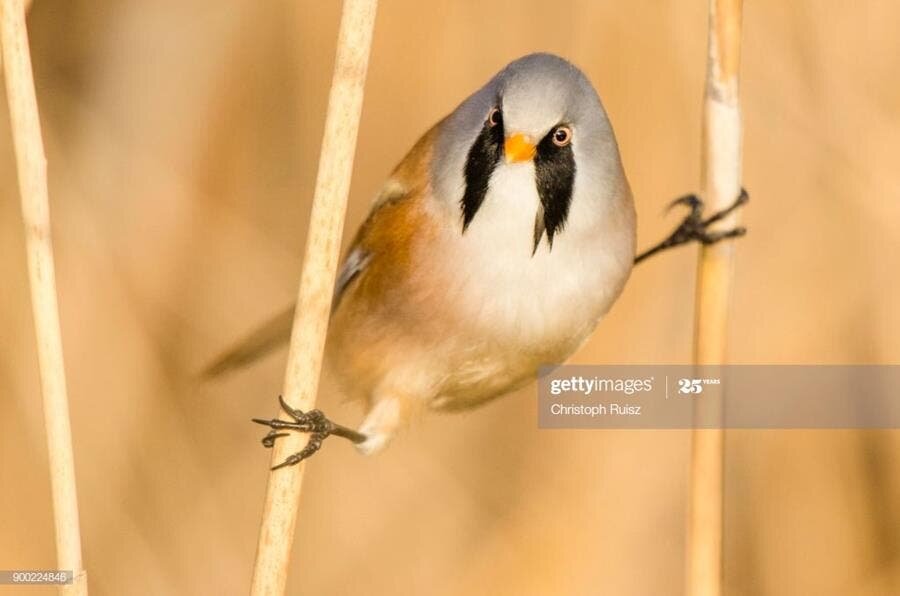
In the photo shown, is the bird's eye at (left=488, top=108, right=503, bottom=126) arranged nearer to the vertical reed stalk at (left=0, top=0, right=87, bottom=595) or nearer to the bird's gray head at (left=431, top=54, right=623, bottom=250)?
the bird's gray head at (left=431, top=54, right=623, bottom=250)

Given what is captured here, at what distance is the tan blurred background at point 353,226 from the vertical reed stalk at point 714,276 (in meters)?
0.23

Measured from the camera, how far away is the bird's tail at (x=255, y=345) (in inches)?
54.2

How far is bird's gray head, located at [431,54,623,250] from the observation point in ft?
3.55

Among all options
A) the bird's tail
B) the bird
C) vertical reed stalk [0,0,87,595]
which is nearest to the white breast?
the bird

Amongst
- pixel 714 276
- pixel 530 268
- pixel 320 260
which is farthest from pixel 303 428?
pixel 714 276

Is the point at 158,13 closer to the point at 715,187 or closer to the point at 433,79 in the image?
the point at 433,79

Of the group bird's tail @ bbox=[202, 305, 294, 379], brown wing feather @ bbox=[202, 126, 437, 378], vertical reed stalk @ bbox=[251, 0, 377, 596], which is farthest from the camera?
bird's tail @ bbox=[202, 305, 294, 379]

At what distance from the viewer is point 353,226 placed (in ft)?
4.65

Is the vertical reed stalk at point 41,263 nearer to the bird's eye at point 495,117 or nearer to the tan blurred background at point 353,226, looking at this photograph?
the tan blurred background at point 353,226

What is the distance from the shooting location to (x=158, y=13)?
1.47 metres

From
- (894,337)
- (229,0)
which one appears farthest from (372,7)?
(894,337)

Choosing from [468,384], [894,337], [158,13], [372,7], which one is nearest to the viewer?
[372,7]

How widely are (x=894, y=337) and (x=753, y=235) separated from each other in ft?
0.72

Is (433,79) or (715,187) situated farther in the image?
(433,79)
